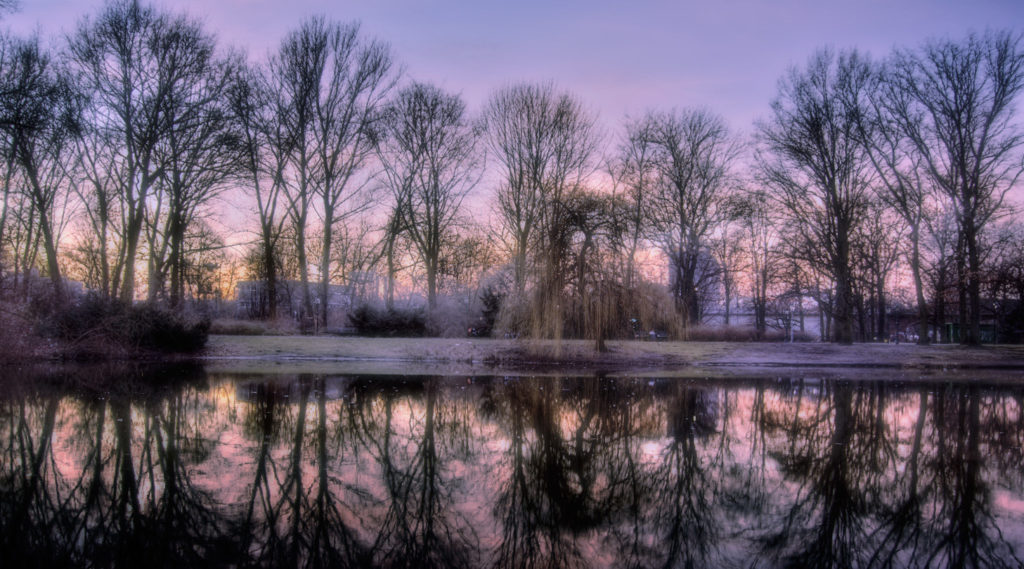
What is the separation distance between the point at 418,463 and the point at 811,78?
26491 millimetres

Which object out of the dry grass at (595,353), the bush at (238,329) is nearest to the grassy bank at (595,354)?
the dry grass at (595,353)

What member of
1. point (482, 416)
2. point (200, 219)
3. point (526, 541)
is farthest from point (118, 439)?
point (200, 219)

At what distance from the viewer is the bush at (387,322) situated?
26562 mm

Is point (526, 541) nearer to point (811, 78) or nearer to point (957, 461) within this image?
point (957, 461)

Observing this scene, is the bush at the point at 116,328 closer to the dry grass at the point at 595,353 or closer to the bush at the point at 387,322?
the dry grass at the point at 595,353

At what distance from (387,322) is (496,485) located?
2278cm

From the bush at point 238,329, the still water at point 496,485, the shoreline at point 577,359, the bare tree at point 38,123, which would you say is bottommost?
the shoreline at point 577,359

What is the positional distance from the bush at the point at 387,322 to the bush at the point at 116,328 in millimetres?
7788

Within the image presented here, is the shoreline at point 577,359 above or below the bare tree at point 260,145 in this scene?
below

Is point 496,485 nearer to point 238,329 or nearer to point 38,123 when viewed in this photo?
point 38,123

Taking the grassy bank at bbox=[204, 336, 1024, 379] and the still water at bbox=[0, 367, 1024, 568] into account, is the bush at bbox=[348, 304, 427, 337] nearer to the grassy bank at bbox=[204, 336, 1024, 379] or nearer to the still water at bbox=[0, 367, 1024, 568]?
the grassy bank at bbox=[204, 336, 1024, 379]

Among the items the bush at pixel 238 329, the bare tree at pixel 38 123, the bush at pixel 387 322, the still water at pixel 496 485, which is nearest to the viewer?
the still water at pixel 496 485

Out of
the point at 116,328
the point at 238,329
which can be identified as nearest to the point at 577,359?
the point at 116,328

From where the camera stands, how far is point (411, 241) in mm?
33562
